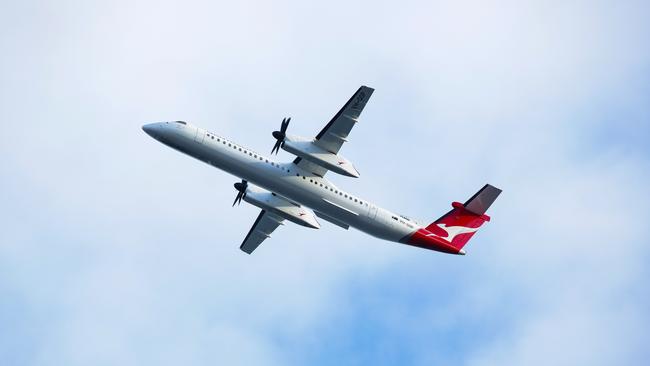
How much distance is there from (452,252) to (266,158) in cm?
1303

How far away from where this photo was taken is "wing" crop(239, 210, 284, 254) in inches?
2105

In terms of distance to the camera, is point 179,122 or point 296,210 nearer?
point 179,122

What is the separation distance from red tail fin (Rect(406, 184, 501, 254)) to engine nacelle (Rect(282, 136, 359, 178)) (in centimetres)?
693

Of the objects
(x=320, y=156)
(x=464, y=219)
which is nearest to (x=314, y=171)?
(x=320, y=156)

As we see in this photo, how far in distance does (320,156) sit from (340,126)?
2027 millimetres

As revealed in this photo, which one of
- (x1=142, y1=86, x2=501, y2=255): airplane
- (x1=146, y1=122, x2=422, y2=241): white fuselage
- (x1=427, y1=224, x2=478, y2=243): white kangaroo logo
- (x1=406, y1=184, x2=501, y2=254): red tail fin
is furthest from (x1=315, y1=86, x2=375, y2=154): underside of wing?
(x1=427, y1=224, x2=478, y2=243): white kangaroo logo

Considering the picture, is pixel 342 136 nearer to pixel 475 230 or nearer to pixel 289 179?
pixel 289 179

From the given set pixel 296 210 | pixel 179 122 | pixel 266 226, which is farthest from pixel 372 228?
pixel 179 122

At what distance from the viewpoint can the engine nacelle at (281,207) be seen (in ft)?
164

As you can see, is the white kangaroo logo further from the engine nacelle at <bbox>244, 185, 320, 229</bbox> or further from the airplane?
the engine nacelle at <bbox>244, 185, 320, 229</bbox>

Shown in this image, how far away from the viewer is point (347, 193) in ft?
157

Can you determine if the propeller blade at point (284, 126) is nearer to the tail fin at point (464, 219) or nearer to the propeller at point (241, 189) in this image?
the propeller at point (241, 189)

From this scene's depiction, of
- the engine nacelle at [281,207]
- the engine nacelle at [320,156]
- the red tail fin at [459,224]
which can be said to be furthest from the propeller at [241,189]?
the red tail fin at [459,224]

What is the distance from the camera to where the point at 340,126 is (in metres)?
45.7
